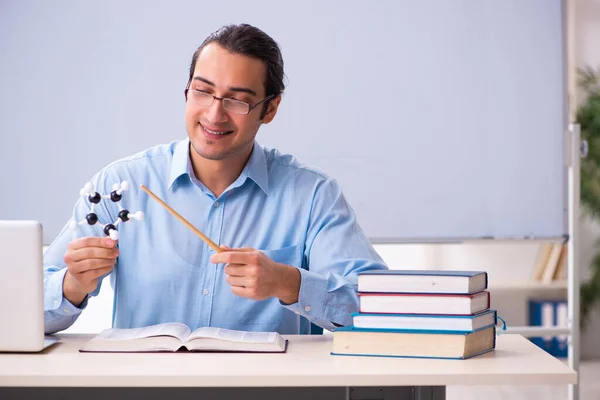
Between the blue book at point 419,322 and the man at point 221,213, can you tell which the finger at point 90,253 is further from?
the blue book at point 419,322

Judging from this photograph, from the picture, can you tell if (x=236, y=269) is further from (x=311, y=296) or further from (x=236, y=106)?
(x=236, y=106)

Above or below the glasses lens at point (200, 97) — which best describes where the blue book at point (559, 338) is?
below

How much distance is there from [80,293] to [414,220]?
195 centimetres

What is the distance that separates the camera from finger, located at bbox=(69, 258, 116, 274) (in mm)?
1729

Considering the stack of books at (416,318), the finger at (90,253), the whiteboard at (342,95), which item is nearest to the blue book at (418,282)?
the stack of books at (416,318)

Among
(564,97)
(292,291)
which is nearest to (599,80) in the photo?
(564,97)

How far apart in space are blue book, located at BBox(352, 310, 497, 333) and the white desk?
6cm

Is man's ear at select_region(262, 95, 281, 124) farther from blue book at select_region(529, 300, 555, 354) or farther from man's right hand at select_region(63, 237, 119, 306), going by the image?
blue book at select_region(529, 300, 555, 354)

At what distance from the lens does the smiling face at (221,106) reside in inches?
82.4

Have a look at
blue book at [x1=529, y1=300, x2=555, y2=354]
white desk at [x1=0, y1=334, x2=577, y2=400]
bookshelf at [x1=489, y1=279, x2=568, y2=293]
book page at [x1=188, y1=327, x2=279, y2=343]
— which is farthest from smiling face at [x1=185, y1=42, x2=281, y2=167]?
blue book at [x1=529, y1=300, x2=555, y2=354]

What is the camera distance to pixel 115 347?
5.47 feet

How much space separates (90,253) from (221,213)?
524 mm

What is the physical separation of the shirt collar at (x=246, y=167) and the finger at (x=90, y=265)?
48 cm

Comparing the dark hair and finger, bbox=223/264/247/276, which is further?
the dark hair
